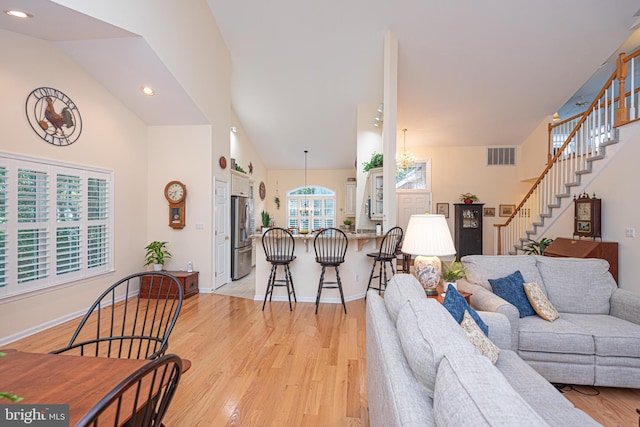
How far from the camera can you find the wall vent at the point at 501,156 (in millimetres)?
8039

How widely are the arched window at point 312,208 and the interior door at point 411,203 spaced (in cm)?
227

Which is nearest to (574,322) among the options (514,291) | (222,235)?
(514,291)

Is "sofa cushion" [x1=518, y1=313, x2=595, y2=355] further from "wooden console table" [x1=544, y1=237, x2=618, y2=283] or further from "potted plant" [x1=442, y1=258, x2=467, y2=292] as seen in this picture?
"wooden console table" [x1=544, y1=237, x2=618, y2=283]

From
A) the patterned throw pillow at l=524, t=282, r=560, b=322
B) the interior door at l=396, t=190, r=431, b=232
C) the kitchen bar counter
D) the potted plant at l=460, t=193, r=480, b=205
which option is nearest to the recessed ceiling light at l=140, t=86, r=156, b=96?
the kitchen bar counter

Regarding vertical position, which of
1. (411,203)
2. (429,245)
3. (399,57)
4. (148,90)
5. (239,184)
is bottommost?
(429,245)

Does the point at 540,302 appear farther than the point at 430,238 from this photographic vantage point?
Yes

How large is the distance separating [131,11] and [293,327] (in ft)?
13.0

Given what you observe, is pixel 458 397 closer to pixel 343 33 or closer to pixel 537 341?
pixel 537 341

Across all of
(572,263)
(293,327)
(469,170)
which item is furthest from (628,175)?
(293,327)

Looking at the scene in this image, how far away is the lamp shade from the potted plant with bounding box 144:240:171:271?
4.11 m

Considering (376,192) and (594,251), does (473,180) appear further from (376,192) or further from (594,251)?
(594,251)

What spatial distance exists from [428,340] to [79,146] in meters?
4.69

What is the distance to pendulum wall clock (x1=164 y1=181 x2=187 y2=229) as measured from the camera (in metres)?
5.10

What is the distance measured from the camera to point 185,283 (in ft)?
15.6
